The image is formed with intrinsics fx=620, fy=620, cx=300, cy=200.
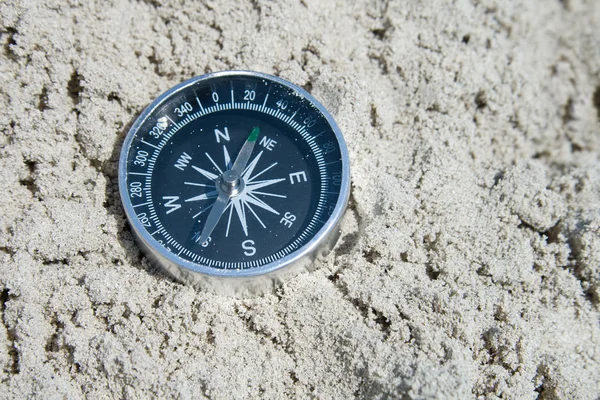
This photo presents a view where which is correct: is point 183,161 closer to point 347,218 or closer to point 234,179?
point 234,179

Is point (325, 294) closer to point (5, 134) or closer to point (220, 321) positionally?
point (220, 321)

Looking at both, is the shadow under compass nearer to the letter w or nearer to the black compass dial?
the black compass dial

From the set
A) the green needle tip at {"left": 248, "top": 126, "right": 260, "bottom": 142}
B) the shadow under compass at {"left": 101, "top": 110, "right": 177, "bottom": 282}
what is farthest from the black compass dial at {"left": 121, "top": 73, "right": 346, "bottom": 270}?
the shadow under compass at {"left": 101, "top": 110, "right": 177, "bottom": 282}

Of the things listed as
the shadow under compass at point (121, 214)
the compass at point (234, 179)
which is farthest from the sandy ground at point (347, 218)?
the compass at point (234, 179)

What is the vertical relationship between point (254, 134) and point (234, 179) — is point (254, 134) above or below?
above

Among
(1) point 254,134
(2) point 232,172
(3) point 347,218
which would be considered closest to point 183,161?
(2) point 232,172

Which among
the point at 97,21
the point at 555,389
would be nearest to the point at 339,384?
the point at 555,389
